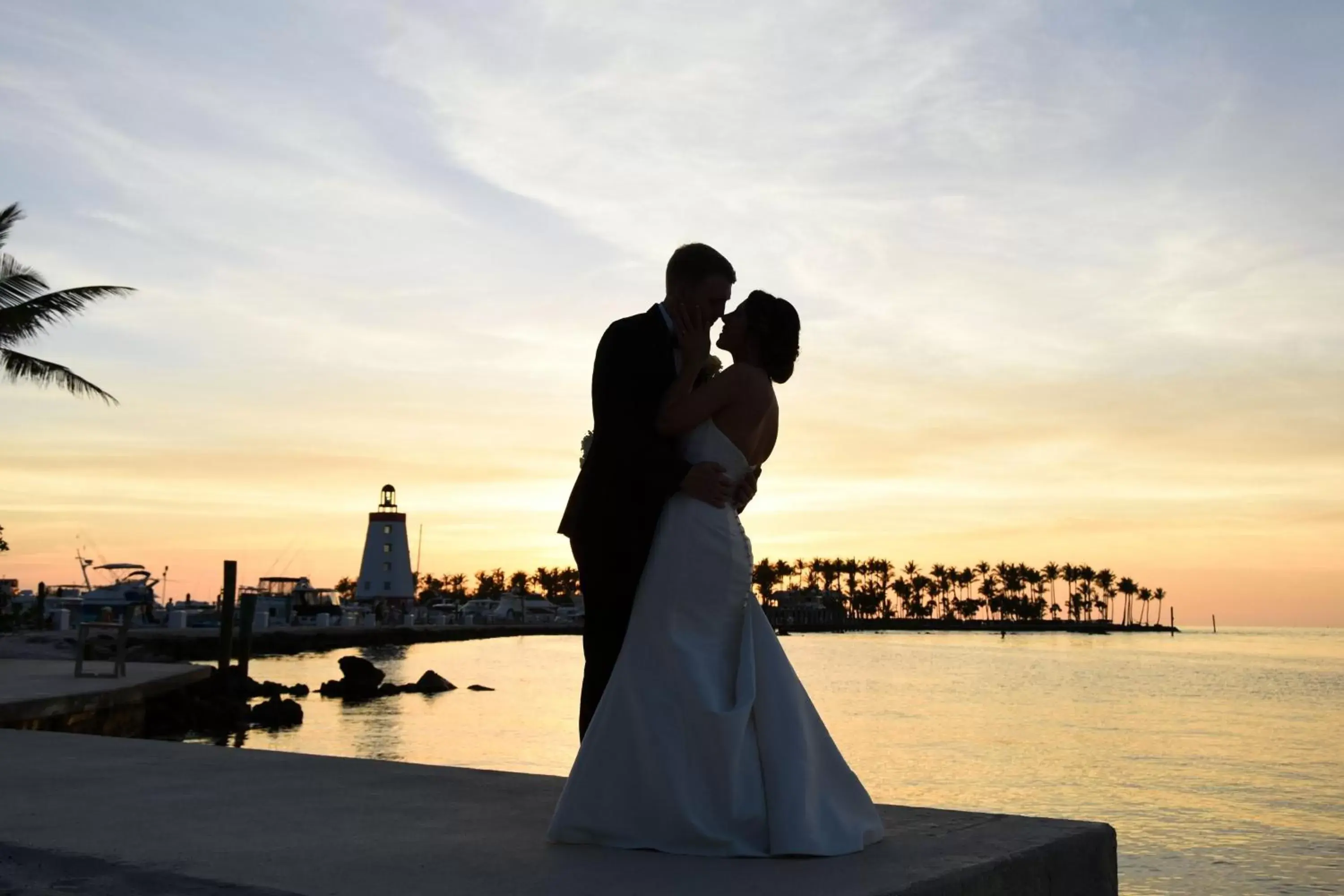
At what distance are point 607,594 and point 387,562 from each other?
85.9 m

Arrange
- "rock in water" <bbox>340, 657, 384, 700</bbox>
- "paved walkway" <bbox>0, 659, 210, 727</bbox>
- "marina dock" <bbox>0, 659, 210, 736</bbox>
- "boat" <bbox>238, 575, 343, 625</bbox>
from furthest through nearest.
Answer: "boat" <bbox>238, 575, 343, 625</bbox>
"rock in water" <bbox>340, 657, 384, 700</bbox>
"marina dock" <bbox>0, 659, 210, 736</bbox>
"paved walkway" <bbox>0, 659, 210, 727</bbox>

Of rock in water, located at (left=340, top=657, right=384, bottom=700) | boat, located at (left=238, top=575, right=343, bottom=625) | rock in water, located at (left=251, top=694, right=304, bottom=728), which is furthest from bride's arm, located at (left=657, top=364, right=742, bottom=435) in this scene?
boat, located at (left=238, top=575, right=343, bottom=625)

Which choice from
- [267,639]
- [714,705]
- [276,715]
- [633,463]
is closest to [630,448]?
[633,463]

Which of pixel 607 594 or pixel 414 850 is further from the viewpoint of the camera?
pixel 607 594

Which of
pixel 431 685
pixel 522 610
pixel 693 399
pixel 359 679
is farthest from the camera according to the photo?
pixel 522 610

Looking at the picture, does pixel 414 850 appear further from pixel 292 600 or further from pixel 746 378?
pixel 292 600

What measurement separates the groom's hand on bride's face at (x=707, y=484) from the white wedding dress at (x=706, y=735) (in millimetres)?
46

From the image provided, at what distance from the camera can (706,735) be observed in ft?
12.2

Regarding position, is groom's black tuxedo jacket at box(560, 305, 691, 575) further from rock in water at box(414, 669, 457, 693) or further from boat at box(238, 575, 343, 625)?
boat at box(238, 575, 343, 625)

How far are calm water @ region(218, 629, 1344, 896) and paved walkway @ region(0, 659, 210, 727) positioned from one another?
254 cm

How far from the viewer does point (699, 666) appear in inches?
151

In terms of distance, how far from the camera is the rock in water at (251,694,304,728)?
28.3 meters

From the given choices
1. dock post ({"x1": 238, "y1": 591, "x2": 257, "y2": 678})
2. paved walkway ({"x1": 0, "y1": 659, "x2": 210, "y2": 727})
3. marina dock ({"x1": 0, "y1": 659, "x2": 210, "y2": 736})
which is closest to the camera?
paved walkway ({"x1": 0, "y1": 659, "x2": 210, "y2": 727})

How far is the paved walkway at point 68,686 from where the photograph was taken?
11.0 meters
